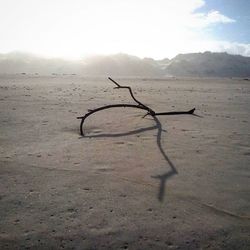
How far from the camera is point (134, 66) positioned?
79.3m

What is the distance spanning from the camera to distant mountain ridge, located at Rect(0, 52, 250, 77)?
66.5m

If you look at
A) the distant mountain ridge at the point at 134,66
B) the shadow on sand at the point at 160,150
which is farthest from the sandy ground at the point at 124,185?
the distant mountain ridge at the point at 134,66

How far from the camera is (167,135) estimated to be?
25.0ft

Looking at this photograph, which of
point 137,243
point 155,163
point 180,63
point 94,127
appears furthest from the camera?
point 180,63

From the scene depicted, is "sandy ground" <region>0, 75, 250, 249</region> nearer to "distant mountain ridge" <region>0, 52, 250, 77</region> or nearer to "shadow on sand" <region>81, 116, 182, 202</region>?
"shadow on sand" <region>81, 116, 182, 202</region>

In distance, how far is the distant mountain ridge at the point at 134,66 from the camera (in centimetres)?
6650

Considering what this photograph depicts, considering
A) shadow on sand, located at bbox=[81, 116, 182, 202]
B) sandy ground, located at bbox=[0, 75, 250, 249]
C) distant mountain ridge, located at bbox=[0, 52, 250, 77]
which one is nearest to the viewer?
sandy ground, located at bbox=[0, 75, 250, 249]

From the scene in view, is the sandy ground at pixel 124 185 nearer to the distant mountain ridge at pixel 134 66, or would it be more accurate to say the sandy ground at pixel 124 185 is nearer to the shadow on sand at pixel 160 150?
the shadow on sand at pixel 160 150

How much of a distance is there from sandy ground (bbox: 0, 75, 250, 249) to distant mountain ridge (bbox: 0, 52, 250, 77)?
50.1 meters

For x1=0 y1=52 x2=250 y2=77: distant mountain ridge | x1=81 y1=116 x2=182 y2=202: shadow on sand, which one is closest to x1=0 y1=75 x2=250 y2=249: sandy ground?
x1=81 y1=116 x2=182 y2=202: shadow on sand

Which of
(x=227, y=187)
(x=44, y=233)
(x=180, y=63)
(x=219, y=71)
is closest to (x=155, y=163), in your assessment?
(x=227, y=187)

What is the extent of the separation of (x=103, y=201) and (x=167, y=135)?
342cm

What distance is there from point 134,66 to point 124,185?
2978 inches

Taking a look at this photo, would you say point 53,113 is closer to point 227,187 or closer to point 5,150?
point 5,150
